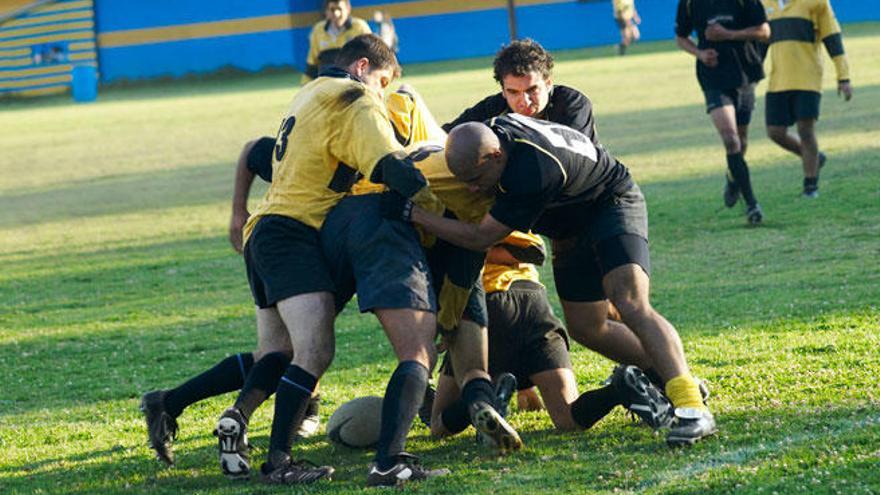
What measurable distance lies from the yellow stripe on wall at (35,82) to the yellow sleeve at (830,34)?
3996 centimetres

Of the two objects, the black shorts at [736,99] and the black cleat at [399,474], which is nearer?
the black cleat at [399,474]

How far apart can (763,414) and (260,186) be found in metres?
14.7

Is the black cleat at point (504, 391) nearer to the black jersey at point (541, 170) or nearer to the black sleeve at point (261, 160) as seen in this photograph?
the black jersey at point (541, 170)

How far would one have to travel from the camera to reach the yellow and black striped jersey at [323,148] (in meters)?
6.68

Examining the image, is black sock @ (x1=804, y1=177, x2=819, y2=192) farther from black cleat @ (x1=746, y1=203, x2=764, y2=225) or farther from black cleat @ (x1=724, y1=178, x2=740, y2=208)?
black cleat @ (x1=746, y1=203, x2=764, y2=225)

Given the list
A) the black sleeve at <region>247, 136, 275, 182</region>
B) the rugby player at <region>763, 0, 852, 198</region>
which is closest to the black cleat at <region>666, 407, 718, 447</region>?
the black sleeve at <region>247, 136, 275, 182</region>

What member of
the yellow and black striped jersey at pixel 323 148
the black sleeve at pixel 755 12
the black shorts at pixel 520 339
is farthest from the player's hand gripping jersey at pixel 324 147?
the black sleeve at pixel 755 12

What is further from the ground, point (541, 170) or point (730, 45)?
point (541, 170)

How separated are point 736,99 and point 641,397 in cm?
767

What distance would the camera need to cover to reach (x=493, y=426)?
643cm

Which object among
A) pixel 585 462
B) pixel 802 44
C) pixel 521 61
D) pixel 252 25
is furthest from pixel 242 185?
pixel 252 25

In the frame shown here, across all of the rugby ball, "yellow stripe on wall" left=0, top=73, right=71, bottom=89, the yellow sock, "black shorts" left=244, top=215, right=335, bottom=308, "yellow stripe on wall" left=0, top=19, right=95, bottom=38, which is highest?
"black shorts" left=244, top=215, right=335, bottom=308

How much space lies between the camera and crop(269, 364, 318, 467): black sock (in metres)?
6.40

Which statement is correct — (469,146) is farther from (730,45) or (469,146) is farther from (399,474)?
(730,45)
